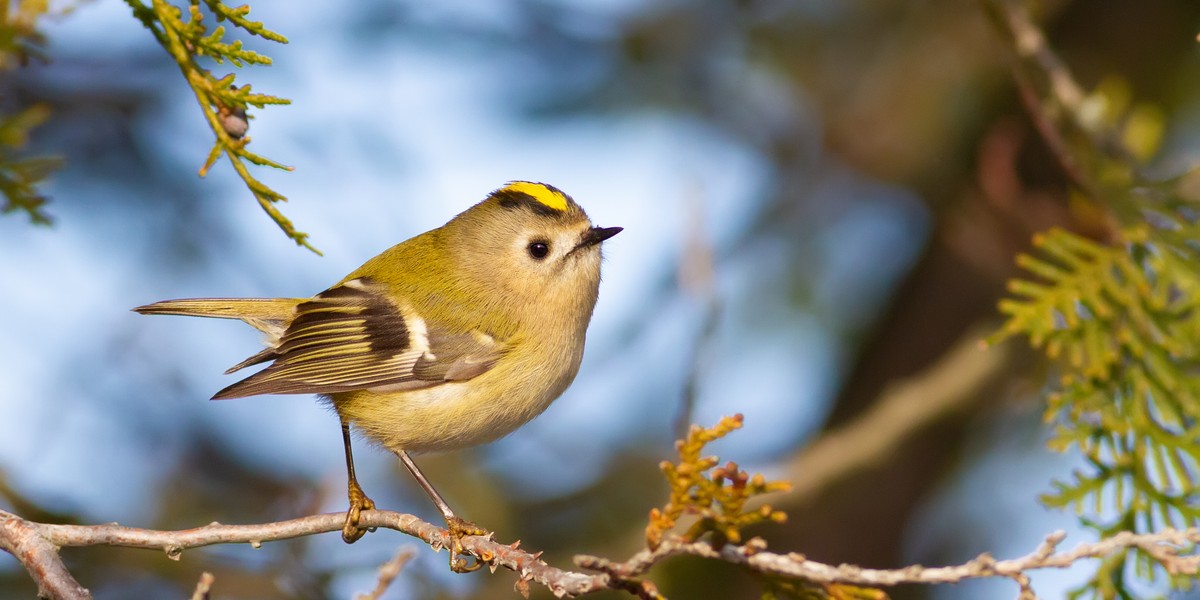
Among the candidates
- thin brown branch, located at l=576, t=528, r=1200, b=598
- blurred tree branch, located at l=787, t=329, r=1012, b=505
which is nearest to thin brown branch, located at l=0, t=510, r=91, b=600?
thin brown branch, located at l=576, t=528, r=1200, b=598

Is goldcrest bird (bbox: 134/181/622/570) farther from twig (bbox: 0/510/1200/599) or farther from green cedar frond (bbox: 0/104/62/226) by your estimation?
green cedar frond (bbox: 0/104/62/226)

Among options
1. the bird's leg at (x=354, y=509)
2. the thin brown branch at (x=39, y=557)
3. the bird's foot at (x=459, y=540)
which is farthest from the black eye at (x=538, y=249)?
the thin brown branch at (x=39, y=557)

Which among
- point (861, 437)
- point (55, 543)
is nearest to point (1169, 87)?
point (861, 437)

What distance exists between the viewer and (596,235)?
2342 mm

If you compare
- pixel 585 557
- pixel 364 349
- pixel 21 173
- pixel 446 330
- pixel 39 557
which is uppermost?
pixel 446 330

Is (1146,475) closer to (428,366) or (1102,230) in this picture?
(1102,230)

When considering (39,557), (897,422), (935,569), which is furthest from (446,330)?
(935,569)

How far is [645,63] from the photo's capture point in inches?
137

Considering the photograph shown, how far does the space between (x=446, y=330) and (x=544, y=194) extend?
1.35ft

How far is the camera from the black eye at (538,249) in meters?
2.41

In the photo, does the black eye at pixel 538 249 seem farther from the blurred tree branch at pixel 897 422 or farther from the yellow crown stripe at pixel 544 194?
the blurred tree branch at pixel 897 422

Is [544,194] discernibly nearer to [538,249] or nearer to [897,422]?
A: [538,249]

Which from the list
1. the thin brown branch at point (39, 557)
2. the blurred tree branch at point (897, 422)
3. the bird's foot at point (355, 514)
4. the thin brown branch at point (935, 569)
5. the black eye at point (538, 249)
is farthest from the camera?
the blurred tree branch at point (897, 422)

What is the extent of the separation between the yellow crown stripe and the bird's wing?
0.38 metres
